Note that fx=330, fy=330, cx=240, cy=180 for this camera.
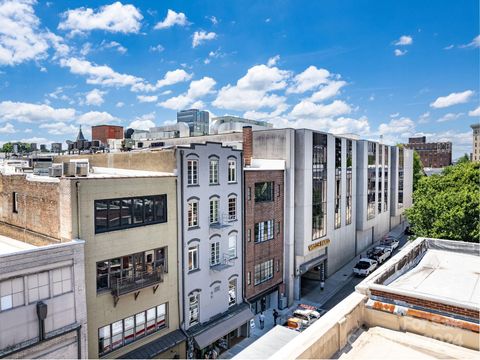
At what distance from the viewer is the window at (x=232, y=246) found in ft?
88.1

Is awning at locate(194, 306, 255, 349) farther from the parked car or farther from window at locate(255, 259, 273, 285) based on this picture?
the parked car

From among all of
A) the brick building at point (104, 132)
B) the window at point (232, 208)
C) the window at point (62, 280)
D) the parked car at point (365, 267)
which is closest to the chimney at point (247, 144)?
the window at point (232, 208)

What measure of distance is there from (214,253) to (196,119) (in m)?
33.3

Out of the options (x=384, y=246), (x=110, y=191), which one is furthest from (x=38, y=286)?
(x=384, y=246)

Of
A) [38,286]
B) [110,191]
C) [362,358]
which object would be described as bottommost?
[38,286]

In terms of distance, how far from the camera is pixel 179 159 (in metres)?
22.7

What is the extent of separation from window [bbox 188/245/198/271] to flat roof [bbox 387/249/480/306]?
15150 mm

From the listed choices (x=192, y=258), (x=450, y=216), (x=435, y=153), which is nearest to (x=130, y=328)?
(x=192, y=258)

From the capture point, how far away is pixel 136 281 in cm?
1991

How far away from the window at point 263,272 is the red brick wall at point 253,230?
0.35 meters

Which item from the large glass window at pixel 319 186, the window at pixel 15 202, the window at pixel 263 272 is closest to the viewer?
the window at pixel 15 202

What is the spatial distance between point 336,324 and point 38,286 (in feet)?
49.5

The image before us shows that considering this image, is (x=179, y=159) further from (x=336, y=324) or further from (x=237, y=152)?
(x=336, y=324)

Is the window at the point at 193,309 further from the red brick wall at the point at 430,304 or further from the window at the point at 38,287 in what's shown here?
the red brick wall at the point at 430,304
